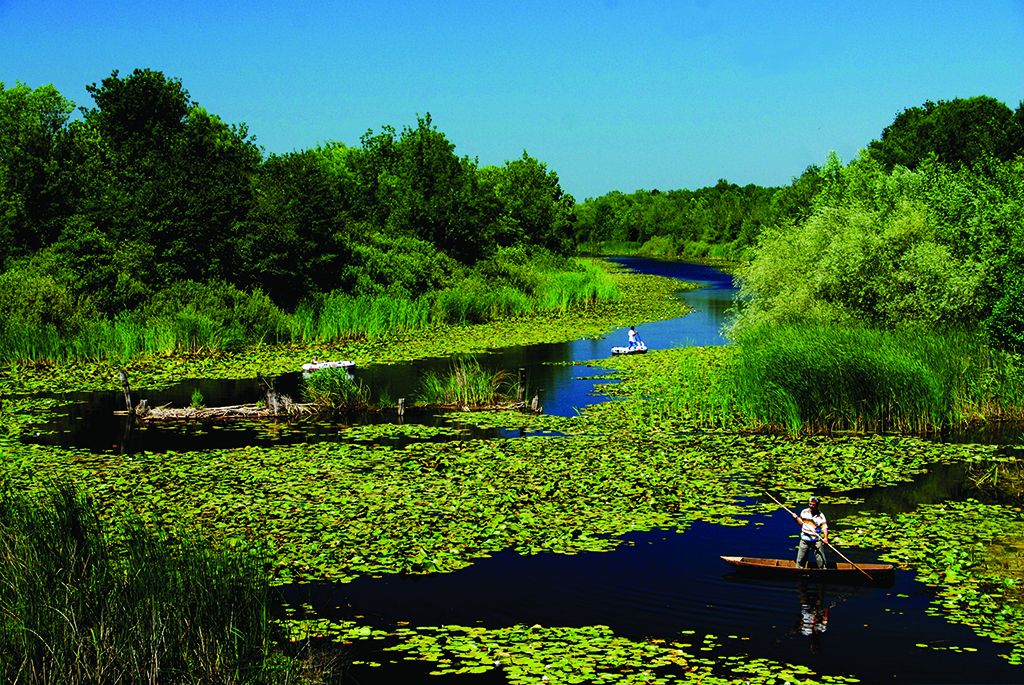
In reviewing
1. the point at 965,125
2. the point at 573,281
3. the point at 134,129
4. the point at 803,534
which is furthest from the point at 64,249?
the point at 965,125

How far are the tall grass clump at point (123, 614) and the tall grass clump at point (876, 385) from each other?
15715 millimetres

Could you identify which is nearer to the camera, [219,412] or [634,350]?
[219,412]

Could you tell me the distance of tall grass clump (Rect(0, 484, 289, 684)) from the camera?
8500 mm

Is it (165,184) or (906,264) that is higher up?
(165,184)

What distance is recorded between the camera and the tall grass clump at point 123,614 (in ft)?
27.9

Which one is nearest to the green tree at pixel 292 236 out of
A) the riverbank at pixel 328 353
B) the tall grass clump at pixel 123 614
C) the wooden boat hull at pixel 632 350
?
the riverbank at pixel 328 353

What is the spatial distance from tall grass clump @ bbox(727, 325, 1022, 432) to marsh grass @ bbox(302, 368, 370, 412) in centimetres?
1067

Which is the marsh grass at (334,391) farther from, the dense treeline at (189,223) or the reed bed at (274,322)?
the dense treeline at (189,223)

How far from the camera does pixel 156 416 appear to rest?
25531mm

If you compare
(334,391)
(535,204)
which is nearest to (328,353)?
(334,391)

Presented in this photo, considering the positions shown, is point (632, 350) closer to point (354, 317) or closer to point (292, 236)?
point (354, 317)

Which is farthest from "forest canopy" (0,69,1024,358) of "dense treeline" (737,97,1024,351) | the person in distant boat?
the person in distant boat

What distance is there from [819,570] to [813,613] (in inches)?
41.8

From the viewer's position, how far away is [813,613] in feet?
40.9
